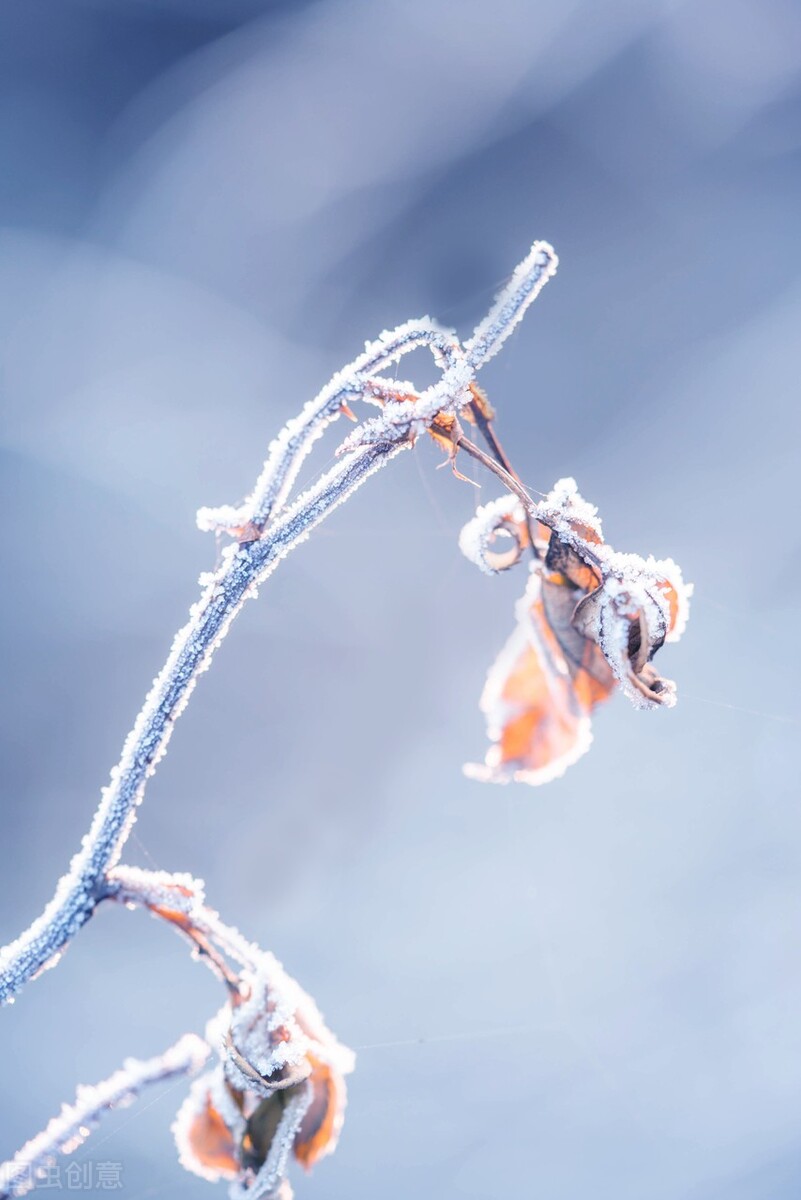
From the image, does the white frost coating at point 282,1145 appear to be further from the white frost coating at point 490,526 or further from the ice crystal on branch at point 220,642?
the white frost coating at point 490,526

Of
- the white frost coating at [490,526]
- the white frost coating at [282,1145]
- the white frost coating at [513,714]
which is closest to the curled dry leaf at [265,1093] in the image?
the white frost coating at [282,1145]

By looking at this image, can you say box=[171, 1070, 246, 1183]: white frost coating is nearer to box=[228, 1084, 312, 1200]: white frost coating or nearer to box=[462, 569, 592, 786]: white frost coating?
box=[228, 1084, 312, 1200]: white frost coating

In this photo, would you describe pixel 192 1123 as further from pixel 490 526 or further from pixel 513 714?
pixel 490 526

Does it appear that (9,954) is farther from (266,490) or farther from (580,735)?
(580,735)

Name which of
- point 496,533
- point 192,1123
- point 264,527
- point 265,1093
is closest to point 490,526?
point 496,533

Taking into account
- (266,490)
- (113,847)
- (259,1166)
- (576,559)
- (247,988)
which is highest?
(266,490)

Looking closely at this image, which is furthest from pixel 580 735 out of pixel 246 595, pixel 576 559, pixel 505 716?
pixel 246 595

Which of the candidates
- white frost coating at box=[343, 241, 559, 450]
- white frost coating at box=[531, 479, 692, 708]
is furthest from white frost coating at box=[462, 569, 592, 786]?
white frost coating at box=[343, 241, 559, 450]
